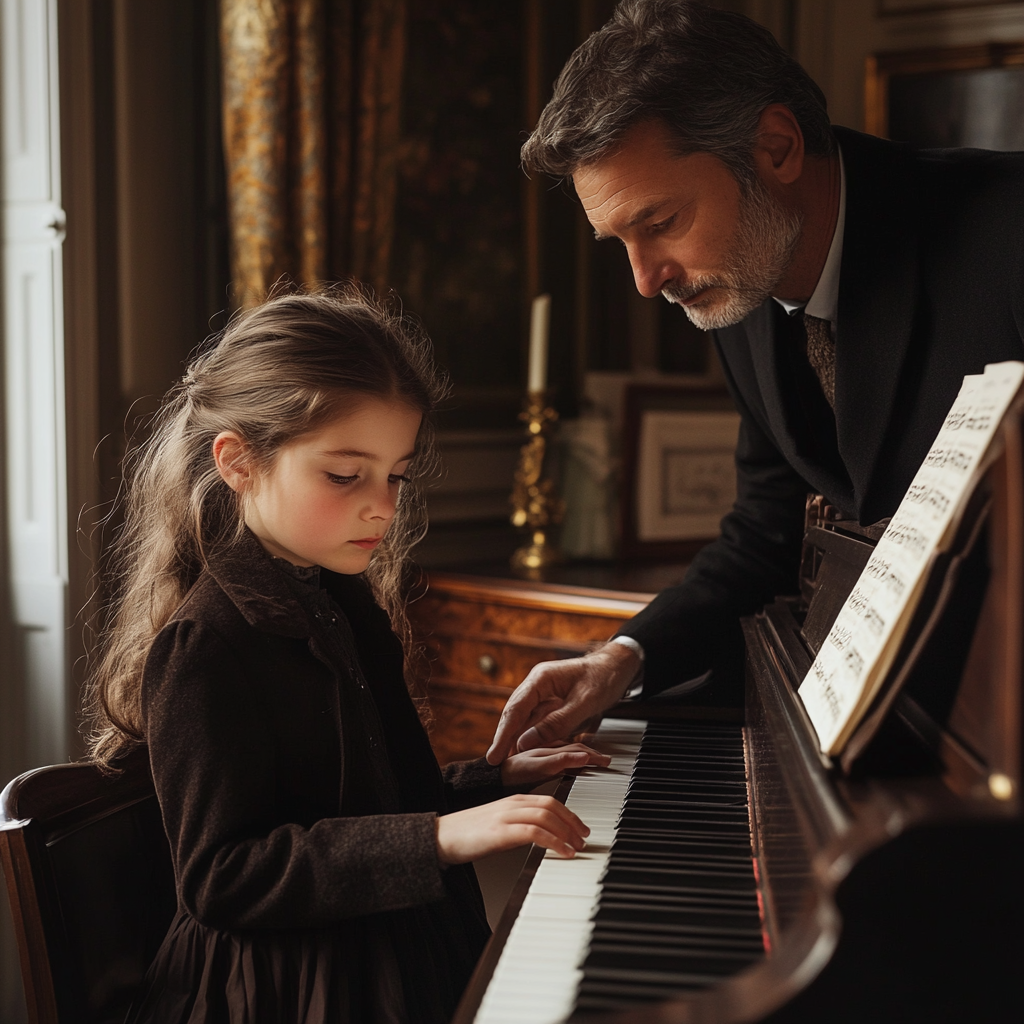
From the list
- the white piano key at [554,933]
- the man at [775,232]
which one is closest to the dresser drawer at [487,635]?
the man at [775,232]

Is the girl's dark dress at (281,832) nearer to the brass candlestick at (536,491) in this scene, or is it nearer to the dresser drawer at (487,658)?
the dresser drawer at (487,658)

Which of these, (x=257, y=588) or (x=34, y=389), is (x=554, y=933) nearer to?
(x=257, y=588)

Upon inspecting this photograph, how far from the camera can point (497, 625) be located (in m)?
3.04

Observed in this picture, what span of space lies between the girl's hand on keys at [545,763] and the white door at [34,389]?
146cm

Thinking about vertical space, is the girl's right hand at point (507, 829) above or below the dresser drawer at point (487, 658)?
above

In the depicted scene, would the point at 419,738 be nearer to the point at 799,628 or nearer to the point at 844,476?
the point at 799,628

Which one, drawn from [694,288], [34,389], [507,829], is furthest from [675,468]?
[507,829]

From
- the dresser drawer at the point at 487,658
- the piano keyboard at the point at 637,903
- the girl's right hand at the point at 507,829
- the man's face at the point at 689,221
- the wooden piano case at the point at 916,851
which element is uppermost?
the man's face at the point at 689,221

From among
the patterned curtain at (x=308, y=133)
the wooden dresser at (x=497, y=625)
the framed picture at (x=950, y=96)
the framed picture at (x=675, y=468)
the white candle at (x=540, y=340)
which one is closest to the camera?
the patterned curtain at (x=308, y=133)

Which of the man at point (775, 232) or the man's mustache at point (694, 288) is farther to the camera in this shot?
the man's mustache at point (694, 288)

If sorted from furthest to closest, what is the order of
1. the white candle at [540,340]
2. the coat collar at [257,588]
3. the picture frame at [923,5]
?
1. the picture frame at [923,5]
2. the white candle at [540,340]
3. the coat collar at [257,588]

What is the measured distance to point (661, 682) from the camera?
188 centimetres

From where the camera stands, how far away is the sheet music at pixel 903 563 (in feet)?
2.74

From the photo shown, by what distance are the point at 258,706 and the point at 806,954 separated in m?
0.76
